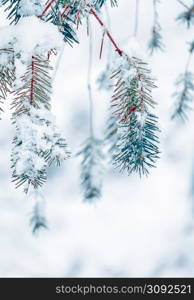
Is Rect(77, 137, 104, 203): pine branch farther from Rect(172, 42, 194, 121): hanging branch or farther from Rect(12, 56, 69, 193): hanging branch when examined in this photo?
Rect(172, 42, 194, 121): hanging branch

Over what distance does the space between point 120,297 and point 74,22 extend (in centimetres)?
192

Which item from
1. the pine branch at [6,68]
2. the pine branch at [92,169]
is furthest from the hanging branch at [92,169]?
the pine branch at [6,68]

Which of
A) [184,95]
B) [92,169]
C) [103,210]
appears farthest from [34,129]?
[103,210]

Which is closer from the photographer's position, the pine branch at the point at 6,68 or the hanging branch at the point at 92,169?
the pine branch at the point at 6,68

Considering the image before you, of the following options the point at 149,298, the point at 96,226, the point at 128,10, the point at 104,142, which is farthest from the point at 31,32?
the point at 96,226

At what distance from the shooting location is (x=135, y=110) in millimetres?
524

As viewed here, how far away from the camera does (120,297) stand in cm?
211

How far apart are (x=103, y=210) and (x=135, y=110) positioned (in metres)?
2.86

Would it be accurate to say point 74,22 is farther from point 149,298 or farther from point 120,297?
point 120,297

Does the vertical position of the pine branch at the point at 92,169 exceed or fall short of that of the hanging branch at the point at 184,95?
it falls short

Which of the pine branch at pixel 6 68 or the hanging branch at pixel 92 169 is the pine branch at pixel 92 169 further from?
the pine branch at pixel 6 68

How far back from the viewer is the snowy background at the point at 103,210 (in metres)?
2.94

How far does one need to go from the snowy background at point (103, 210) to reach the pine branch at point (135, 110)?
2336 millimetres

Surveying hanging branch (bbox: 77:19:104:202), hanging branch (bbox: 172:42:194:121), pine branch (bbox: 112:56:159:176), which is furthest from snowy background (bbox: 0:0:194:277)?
pine branch (bbox: 112:56:159:176)
